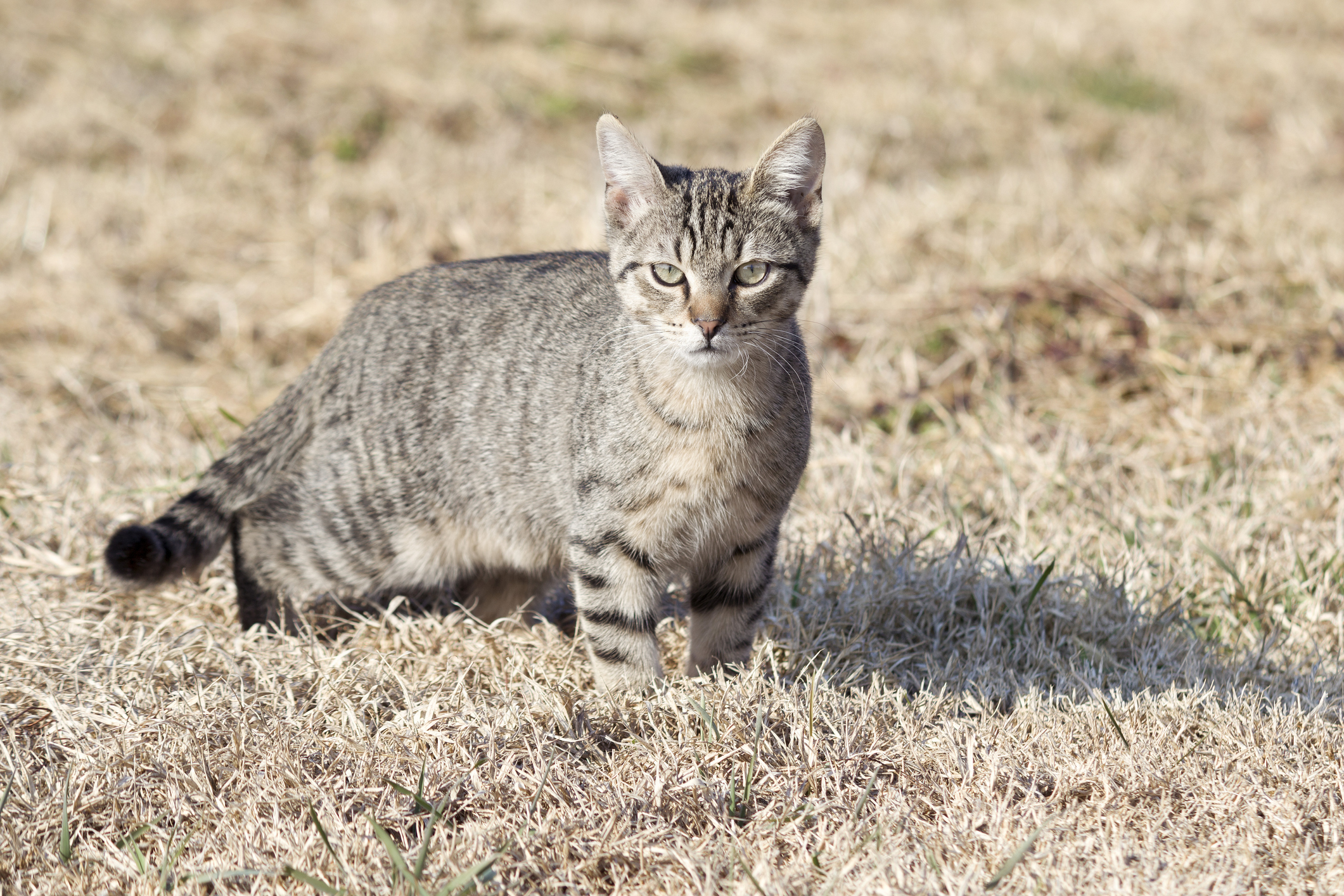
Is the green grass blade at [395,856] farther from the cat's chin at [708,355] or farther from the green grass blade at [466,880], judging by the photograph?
the cat's chin at [708,355]

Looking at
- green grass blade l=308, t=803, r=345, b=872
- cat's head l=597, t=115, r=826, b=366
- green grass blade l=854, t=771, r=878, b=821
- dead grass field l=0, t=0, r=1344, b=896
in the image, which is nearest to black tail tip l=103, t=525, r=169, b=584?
dead grass field l=0, t=0, r=1344, b=896

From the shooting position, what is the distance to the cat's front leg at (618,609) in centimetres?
304

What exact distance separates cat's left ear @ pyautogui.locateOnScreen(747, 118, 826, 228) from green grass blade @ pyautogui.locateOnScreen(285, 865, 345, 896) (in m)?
1.95

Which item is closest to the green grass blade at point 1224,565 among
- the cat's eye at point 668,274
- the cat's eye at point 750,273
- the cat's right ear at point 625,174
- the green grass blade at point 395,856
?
the cat's eye at point 750,273

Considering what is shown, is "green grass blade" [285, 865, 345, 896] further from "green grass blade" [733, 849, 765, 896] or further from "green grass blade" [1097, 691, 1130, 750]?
"green grass blade" [1097, 691, 1130, 750]

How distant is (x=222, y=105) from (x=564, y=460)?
18.0 feet

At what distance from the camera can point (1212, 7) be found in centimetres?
1009

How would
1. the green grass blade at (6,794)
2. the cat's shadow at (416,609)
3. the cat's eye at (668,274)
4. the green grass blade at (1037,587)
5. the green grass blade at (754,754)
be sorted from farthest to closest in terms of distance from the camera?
the cat's shadow at (416,609)
the green grass blade at (1037,587)
the cat's eye at (668,274)
the green grass blade at (754,754)
the green grass blade at (6,794)

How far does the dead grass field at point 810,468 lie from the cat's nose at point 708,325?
92 cm

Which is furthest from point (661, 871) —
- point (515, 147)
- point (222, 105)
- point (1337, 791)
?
point (222, 105)

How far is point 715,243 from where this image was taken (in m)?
2.94

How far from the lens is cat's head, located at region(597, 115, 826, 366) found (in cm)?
289

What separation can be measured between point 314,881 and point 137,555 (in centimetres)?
134

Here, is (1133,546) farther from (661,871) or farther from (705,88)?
(705,88)
